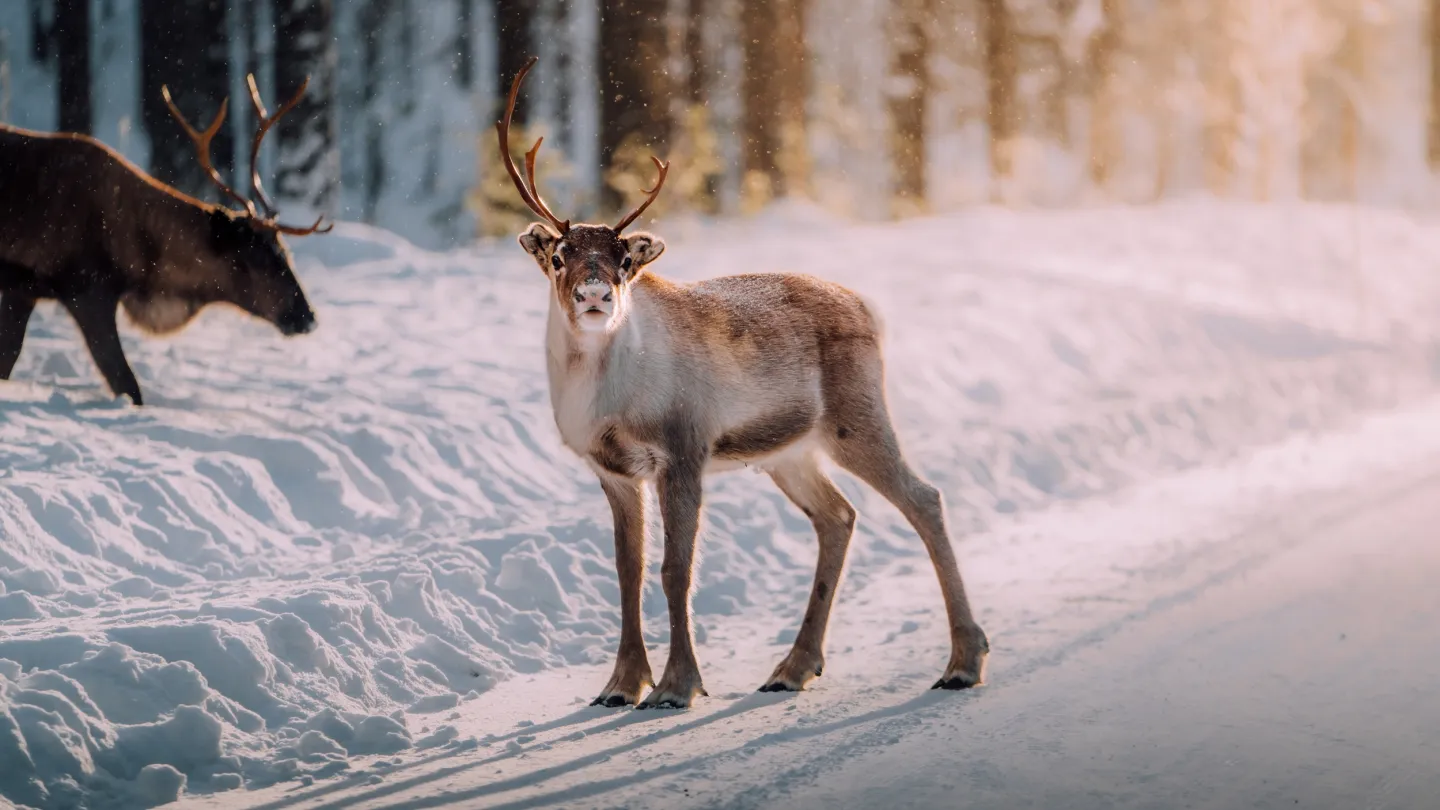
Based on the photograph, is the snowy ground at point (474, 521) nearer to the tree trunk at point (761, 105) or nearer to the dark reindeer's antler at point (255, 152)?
the dark reindeer's antler at point (255, 152)

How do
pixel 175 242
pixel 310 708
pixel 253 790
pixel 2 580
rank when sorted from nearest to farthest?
1. pixel 253 790
2. pixel 310 708
3. pixel 2 580
4. pixel 175 242

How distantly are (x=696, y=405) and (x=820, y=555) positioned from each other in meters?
1.00

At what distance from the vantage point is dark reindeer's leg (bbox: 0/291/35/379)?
10.2 metres

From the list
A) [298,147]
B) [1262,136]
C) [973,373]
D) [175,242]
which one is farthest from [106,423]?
[1262,136]

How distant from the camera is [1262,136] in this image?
137 ft

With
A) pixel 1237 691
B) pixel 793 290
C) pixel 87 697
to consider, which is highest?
pixel 793 290

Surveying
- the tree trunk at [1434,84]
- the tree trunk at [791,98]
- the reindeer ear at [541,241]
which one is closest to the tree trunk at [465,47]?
the tree trunk at [791,98]

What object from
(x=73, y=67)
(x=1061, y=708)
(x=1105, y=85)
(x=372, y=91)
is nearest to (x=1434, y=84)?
(x=1105, y=85)

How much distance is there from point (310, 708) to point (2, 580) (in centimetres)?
183

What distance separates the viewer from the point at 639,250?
5988 millimetres

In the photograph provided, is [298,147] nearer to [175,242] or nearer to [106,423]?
[175,242]

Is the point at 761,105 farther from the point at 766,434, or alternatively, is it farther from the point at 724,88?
the point at 766,434

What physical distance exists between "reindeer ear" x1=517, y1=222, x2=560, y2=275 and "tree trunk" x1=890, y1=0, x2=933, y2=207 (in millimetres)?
26273

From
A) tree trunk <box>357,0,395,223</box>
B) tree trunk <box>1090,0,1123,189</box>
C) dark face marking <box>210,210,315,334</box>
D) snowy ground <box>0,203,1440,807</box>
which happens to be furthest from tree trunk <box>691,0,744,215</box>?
dark face marking <box>210,210,315,334</box>
